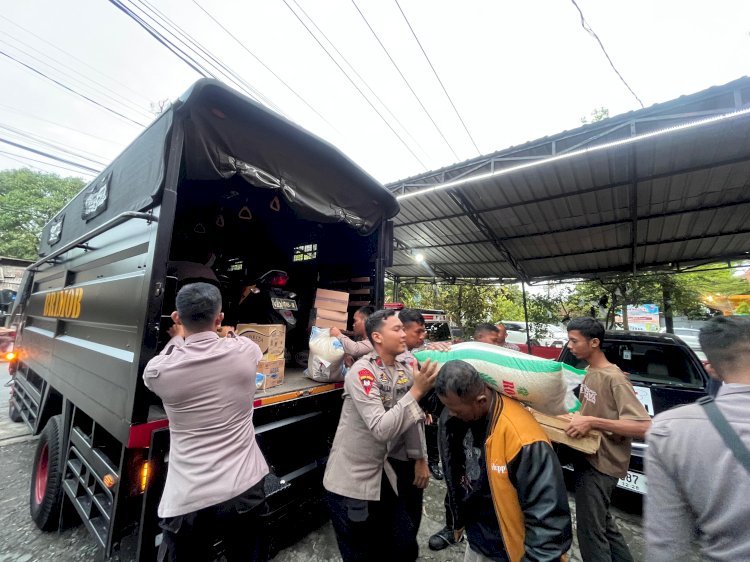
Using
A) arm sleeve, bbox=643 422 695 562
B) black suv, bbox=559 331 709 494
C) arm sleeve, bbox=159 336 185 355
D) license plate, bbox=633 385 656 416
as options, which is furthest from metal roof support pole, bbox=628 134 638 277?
arm sleeve, bbox=159 336 185 355

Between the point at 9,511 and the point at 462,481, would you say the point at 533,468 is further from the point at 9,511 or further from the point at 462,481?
the point at 9,511

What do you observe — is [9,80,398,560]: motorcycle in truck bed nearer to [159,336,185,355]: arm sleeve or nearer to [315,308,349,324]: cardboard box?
[159,336,185,355]: arm sleeve

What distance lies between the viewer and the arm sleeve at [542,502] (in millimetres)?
1163

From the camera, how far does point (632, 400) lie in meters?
2.03

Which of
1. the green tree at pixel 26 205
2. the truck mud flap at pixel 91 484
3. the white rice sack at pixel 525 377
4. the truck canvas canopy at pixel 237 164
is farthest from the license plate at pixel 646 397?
the green tree at pixel 26 205

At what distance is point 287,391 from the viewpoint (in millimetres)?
2357

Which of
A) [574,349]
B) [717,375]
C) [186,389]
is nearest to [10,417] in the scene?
[186,389]

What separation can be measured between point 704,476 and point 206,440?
194 centimetres

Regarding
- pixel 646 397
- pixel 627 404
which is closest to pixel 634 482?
pixel 646 397

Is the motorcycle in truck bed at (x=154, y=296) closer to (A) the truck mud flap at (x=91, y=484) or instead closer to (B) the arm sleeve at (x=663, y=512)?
(A) the truck mud flap at (x=91, y=484)

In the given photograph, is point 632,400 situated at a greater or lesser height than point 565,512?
greater

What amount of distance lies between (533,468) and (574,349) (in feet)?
4.76

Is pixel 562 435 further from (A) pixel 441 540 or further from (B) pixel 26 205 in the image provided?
(B) pixel 26 205

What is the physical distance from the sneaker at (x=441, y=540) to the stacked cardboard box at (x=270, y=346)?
5.95 feet
